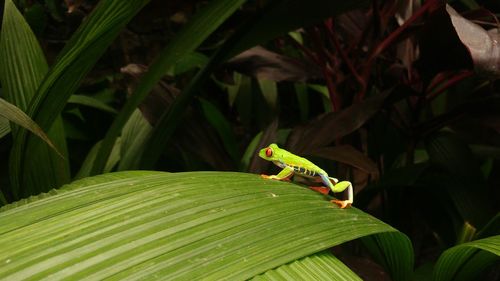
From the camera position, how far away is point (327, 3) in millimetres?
1148

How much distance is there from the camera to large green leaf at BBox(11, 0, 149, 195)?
34.5 inches

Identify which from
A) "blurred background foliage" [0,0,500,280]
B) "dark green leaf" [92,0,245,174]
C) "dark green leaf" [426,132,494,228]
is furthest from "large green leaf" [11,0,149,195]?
"dark green leaf" [426,132,494,228]

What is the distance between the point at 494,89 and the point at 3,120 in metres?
1.18

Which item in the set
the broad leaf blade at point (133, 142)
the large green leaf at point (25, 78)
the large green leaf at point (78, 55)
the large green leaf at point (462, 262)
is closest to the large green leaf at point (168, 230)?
the large green leaf at point (462, 262)

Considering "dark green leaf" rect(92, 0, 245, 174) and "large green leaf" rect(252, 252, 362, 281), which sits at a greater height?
"dark green leaf" rect(92, 0, 245, 174)

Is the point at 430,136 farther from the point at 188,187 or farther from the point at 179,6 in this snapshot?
the point at 188,187

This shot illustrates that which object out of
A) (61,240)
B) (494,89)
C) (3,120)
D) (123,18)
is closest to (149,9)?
(3,120)

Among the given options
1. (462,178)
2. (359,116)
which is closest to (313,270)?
(359,116)

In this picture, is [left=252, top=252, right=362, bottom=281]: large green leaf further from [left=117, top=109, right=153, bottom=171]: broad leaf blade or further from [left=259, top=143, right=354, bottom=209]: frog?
[left=117, top=109, right=153, bottom=171]: broad leaf blade

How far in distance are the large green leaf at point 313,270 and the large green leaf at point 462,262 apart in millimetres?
243

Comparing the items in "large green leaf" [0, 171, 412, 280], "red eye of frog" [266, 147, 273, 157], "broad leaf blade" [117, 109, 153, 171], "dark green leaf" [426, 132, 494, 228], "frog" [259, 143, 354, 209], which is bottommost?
"dark green leaf" [426, 132, 494, 228]

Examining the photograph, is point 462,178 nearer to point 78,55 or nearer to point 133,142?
point 133,142

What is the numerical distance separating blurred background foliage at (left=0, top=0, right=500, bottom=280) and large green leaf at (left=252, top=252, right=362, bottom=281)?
1.50 feet

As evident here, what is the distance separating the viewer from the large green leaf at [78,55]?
34.5 inches
